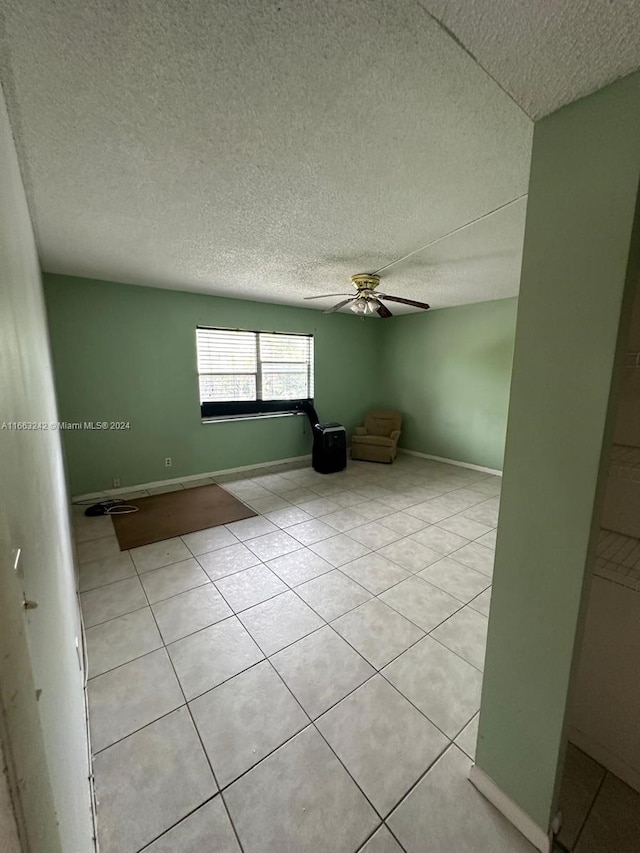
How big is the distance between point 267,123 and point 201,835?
2.56 meters

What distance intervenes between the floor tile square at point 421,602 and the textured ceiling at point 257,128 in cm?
243

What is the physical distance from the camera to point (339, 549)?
2.71 metres

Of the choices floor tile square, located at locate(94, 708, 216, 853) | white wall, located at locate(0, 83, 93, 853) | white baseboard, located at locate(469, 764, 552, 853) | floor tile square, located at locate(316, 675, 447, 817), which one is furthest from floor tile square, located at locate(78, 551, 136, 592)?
white baseboard, located at locate(469, 764, 552, 853)

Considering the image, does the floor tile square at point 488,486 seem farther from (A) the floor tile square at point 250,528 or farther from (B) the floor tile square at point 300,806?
(B) the floor tile square at point 300,806

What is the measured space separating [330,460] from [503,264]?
307cm

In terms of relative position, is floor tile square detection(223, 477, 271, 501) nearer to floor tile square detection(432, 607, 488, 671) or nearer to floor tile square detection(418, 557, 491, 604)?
floor tile square detection(418, 557, 491, 604)

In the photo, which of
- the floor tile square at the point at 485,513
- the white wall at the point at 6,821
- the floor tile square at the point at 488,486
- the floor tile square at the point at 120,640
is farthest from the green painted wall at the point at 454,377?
the white wall at the point at 6,821

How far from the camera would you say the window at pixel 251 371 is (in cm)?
434

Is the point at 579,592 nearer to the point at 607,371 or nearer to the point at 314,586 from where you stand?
the point at 607,371

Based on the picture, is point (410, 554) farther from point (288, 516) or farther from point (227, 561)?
point (227, 561)

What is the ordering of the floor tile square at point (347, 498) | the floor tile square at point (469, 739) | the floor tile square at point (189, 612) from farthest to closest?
1. the floor tile square at point (347, 498)
2. the floor tile square at point (189, 612)
3. the floor tile square at point (469, 739)

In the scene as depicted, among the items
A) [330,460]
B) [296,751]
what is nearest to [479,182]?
[296,751]

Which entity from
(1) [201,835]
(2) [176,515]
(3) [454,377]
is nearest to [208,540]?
(2) [176,515]

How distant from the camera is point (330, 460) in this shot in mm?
4754
